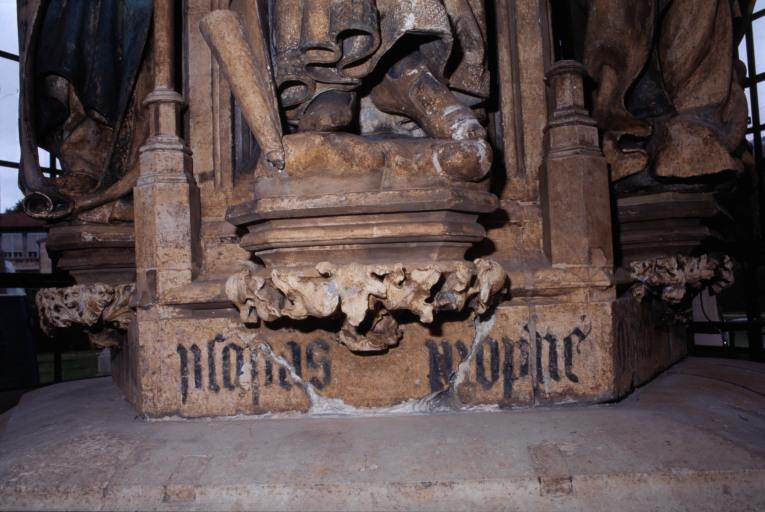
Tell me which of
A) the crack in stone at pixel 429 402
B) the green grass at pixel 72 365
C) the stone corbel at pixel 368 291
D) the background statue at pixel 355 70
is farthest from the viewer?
the green grass at pixel 72 365

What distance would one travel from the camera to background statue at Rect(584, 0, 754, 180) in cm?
311

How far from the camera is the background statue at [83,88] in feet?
10.7

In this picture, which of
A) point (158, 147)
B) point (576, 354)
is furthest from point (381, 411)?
point (158, 147)

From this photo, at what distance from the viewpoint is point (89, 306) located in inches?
123

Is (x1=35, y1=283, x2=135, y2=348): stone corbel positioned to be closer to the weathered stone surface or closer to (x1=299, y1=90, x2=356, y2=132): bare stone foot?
the weathered stone surface

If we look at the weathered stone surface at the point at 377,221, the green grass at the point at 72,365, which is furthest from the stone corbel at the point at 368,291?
the green grass at the point at 72,365

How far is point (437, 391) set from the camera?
105 inches

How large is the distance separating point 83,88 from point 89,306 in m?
1.04

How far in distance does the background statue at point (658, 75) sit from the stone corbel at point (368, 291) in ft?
3.57

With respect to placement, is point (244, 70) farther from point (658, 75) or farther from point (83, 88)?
point (658, 75)

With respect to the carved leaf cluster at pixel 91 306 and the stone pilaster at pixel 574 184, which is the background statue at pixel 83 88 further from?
the stone pilaster at pixel 574 184

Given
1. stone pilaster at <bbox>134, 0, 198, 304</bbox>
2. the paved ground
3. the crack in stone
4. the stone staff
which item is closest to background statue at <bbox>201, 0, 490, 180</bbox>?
the stone staff

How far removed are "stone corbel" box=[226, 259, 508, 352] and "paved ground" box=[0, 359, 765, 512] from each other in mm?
393

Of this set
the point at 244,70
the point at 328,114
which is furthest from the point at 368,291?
the point at 244,70
